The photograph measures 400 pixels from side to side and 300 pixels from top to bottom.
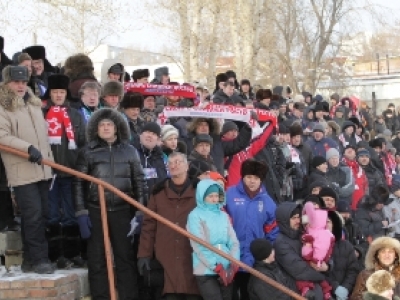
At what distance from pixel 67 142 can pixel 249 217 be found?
2.01 meters

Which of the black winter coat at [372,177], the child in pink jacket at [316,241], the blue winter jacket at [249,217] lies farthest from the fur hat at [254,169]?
the black winter coat at [372,177]

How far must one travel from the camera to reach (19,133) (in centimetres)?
741

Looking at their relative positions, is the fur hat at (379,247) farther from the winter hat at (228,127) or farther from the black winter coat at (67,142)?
the black winter coat at (67,142)

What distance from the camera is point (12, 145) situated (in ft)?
23.7

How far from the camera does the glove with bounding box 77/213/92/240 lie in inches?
295

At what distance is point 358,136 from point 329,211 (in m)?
8.90

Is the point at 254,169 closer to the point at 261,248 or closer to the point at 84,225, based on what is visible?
the point at 261,248

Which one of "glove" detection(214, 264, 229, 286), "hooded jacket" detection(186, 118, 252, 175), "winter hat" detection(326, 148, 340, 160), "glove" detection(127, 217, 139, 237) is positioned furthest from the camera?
"winter hat" detection(326, 148, 340, 160)

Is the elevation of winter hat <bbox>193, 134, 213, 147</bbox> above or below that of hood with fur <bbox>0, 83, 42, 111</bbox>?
below

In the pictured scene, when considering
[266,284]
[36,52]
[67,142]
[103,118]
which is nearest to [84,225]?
[67,142]

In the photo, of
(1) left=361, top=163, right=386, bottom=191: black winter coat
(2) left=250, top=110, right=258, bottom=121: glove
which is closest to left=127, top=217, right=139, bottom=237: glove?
(2) left=250, top=110, right=258, bottom=121: glove

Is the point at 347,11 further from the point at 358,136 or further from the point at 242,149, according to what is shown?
the point at 242,149

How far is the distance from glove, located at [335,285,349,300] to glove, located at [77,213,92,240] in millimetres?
2542

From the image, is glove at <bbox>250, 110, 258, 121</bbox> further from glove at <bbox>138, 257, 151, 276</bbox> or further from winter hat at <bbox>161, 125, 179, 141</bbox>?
glove at <bbox>138, 257, 151, 276</bbox>
